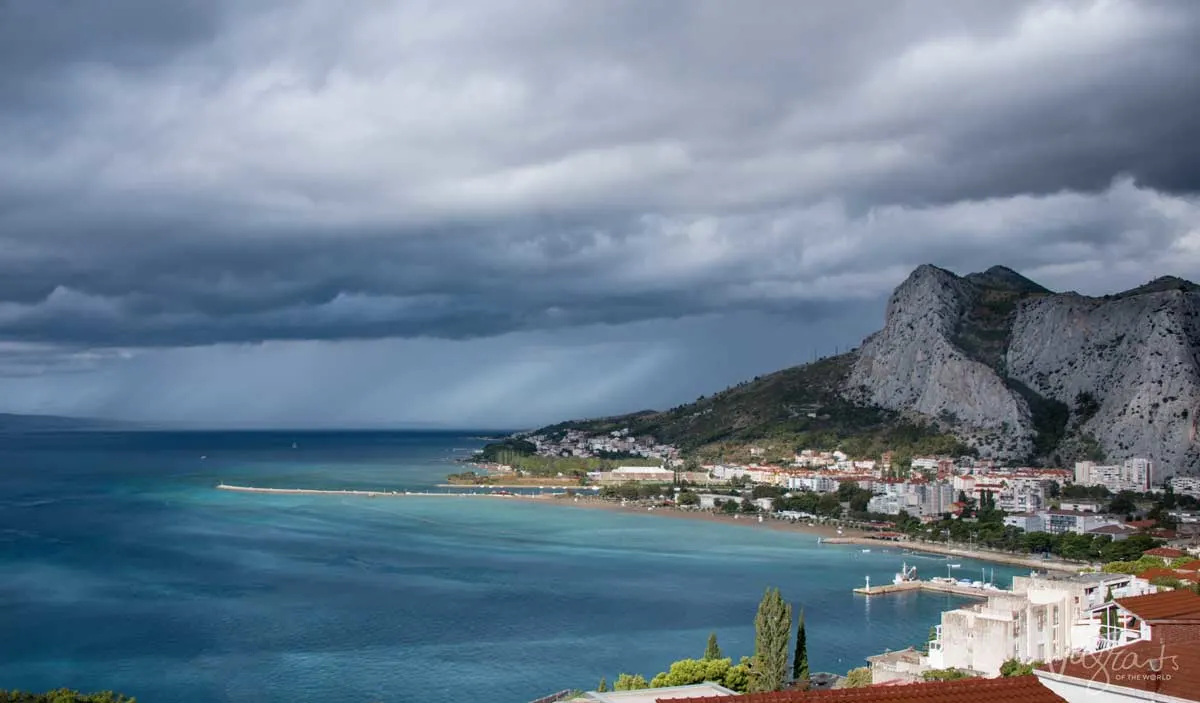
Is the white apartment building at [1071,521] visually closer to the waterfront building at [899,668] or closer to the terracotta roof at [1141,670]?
the waterfront building at [899,668]

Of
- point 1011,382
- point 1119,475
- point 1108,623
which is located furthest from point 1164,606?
point 1011,382

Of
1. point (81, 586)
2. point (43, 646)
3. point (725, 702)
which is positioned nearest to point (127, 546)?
point (81, 586)

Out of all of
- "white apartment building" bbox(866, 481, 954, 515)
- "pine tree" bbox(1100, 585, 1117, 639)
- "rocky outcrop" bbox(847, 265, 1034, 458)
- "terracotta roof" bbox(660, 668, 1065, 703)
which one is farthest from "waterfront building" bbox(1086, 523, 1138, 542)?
"terracotta roof" bbox(660, 668, 1065, 703)

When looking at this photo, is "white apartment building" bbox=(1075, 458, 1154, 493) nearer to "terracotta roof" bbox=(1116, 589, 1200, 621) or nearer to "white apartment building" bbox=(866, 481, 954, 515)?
"white apartment building" bbox=(866, 481, 954, 515)

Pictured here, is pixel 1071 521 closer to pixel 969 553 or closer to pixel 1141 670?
pixel 969 553

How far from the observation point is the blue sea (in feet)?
73.4

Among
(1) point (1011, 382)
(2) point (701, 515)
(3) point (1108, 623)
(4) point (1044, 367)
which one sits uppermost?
(4) point (1044, 367)

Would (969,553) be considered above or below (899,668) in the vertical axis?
below

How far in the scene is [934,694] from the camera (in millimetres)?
4848

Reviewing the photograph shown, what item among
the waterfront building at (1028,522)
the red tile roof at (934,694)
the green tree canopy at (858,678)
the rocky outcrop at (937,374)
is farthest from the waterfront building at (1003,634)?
the rocky outcrop at (937,374)

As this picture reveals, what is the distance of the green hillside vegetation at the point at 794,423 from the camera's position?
81.9 m

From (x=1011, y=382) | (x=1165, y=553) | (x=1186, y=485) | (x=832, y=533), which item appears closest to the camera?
(x=1165, y=553)

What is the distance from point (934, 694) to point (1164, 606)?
9800 millimetres

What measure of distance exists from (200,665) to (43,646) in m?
5.28
